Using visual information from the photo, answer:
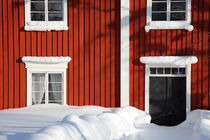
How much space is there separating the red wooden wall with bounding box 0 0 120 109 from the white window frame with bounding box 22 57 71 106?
156mm

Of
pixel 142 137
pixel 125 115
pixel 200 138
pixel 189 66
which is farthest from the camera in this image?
pixel 189 66

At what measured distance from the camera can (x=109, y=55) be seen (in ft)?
24.1

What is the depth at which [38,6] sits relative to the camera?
756 centimetres

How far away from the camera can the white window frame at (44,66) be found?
7.21m

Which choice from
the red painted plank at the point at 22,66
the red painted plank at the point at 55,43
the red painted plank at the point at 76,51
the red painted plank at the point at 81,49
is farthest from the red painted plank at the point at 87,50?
the red painted plank at the point at 22,66

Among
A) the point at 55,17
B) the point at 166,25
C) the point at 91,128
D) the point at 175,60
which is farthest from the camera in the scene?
the point at 55,17

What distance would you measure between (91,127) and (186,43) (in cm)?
472

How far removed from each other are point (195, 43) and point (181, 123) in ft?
8.19

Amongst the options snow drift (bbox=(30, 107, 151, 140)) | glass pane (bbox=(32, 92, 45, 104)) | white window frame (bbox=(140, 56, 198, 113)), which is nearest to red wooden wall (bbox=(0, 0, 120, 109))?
glass pane (bbox=(32, 92, 45, 104))

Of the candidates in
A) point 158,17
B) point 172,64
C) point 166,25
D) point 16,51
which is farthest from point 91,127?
point 158,17

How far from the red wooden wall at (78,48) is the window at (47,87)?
31 centimetres

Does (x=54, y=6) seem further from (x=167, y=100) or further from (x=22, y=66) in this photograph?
(x=167, y=100)

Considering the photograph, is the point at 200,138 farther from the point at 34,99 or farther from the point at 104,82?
the point at 34,99

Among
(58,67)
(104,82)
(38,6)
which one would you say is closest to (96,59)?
(104,82)
